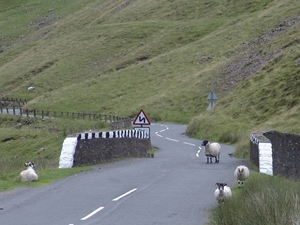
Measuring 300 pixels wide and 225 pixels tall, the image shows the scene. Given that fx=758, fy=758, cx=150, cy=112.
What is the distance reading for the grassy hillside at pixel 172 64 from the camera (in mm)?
49906

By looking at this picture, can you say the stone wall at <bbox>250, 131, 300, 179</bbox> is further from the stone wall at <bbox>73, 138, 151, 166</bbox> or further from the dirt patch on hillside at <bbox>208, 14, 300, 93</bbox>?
the dirt patch on hillside at <bbox>208, 14, 300, 93</bbox>

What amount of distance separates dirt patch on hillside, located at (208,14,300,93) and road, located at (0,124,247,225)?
40.0 m

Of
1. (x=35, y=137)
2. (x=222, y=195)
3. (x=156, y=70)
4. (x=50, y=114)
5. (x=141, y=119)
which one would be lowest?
(x=222, y=195)

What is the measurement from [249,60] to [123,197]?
52.9 metres

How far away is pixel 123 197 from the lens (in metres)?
17.1

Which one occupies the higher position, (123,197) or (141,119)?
(141,119)

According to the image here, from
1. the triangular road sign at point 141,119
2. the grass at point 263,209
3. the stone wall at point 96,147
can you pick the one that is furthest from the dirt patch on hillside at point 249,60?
the grass at point 263,209

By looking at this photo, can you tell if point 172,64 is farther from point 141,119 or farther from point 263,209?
point 263,209

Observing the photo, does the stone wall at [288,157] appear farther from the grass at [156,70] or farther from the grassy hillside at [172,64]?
the grassy hillside at [172,64]

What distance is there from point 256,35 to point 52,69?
2670cm

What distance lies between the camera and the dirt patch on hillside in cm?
6469

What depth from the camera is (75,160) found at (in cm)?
2417

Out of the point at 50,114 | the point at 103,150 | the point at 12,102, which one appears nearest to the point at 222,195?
the point at 103,150

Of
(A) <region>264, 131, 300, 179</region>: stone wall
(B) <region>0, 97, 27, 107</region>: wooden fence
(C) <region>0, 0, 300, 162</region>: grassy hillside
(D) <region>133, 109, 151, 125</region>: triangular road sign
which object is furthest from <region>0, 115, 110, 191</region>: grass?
(B) <region>0, 97, 27, 107</region>: wooden fence
